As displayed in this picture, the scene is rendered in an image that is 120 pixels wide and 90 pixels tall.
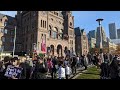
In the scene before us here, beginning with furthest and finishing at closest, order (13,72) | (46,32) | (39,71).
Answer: (46,32) → (39,71) → (13,72)

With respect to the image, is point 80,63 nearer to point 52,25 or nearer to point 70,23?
point 52,25

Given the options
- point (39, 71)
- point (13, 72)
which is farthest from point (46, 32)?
point (13, 72)

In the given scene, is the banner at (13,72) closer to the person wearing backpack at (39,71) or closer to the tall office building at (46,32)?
the person wearing backpack at (39,71)

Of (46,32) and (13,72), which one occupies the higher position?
(46,32)

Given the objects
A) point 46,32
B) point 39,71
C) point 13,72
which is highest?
point 46,32

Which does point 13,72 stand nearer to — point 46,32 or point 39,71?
point 39,71

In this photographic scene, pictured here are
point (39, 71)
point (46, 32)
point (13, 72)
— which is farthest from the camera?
point (46, 32)

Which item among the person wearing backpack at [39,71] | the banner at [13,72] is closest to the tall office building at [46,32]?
the person wearing backpack at [39,71]

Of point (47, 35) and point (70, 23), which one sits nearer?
point (47, 35)

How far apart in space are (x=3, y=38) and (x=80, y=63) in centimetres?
3864
